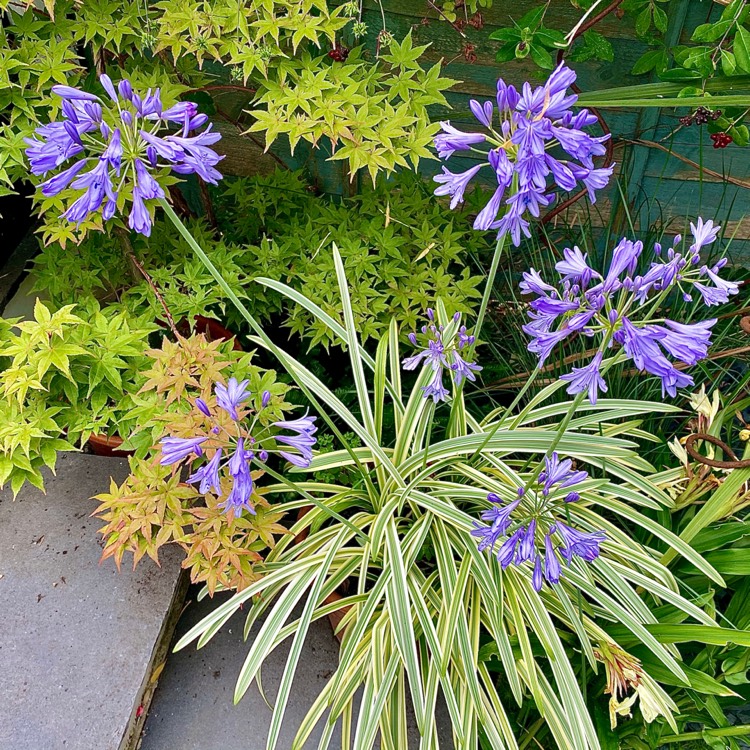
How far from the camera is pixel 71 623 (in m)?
1.85

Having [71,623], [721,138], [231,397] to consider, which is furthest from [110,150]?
[721,138]

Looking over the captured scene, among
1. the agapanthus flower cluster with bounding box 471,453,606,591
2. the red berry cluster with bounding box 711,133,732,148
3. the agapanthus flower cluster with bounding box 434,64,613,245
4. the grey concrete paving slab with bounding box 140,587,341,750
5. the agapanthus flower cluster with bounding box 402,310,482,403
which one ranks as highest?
the agapanthus flower cluster with bounding box 434,64,613,245

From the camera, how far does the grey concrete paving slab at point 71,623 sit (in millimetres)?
1689

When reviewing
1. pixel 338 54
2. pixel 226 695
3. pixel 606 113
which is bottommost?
pixel 226 695

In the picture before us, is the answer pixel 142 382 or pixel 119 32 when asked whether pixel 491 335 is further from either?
pixel 119 32

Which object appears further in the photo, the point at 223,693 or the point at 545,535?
the point at 223,693

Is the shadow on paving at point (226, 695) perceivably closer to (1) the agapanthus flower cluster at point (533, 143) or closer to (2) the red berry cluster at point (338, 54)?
(1) the agapanthus flower cluster at point (533, 143)

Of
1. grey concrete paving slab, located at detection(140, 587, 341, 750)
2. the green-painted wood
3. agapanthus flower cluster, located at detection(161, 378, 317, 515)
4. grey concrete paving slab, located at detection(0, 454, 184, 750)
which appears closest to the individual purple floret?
agapanthus flower cluster, located at detection(161, 378, 317, 515)

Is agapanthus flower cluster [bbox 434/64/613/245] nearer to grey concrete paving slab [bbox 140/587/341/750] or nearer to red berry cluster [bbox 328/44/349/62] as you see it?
red berry cluster [bbox 328/44/349/62]

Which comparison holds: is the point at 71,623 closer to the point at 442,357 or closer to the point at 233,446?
the point at 233,446

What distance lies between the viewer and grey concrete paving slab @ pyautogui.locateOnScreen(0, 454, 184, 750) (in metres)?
1.69

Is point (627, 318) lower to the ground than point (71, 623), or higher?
higher

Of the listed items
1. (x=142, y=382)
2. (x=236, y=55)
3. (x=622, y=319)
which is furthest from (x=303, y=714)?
(x=236, y=55)

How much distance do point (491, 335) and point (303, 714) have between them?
1.45m
